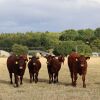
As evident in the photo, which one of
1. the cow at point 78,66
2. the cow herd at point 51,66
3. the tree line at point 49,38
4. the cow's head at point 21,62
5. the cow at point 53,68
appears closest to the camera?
the cow at point 78,66

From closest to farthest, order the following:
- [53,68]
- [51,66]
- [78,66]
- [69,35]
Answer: [78,66] → [53,68] → [51,66] → [69,35]

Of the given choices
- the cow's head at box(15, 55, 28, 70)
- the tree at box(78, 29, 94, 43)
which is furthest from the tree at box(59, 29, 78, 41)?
the cow's head at box(15, 55, 28, 70)

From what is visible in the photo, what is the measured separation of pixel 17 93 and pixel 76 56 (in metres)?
5.06

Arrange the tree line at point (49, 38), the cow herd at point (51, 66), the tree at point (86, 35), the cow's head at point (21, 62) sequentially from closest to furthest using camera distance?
the cow herd at point (51, 66) → the cow's head at point (21, 62) → the tree line at point (49, 38) → the tree at point (86, 35)

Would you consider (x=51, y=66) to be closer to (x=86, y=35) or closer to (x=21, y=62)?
(x=21, y=62)

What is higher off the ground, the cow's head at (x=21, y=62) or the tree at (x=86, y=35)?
the cow's head at (x=21, y=62)

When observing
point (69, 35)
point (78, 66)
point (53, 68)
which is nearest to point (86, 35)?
point (69, 35)

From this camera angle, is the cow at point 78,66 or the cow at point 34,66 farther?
the cow at point 34,66

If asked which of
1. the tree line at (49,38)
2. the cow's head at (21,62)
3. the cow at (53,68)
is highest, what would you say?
the cow's head at (21,62)

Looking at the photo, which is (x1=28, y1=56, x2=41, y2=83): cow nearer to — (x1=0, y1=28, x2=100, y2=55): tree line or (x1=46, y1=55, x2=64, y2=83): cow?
(x1=46, y1=55, x2=64, y2=83): cow

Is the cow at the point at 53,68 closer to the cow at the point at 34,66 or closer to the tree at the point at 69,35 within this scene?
the cow at the point at 34,66

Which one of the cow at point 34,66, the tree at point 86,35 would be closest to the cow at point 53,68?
the cow at point 34,66

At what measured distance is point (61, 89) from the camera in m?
19.0

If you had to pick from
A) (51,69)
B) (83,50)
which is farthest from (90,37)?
(51,69)
